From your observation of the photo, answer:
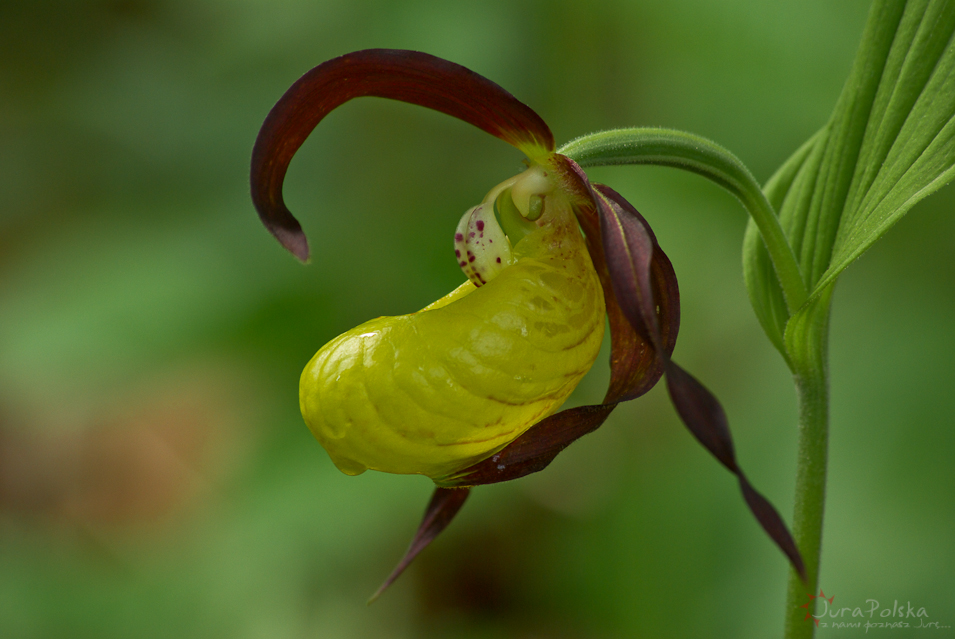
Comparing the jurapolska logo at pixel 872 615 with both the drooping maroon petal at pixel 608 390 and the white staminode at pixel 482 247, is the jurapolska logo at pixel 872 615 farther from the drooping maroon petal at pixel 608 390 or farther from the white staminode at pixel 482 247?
the white staminode at pixel 482 247

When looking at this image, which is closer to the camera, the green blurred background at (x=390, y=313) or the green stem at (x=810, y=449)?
the green stem at (x=810, y=449)

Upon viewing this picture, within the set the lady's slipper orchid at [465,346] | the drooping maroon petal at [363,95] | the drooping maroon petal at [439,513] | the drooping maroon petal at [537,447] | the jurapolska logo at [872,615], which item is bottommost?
the jurapolska logo at [872,615]

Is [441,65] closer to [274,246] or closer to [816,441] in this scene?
[816,441]

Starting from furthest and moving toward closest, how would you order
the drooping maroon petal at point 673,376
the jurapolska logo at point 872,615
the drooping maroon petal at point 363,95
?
the jurapolska logo at point 872,615 < the drooping maroon petal at point 363,95 < the drooping maroon petal at point 673,376

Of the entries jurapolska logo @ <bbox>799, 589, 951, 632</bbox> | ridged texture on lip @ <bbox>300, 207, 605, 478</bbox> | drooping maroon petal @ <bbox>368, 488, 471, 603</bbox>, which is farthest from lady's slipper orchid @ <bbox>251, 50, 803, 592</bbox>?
jurapolska logo @ <bbox>799, 589, 951, 632</bbox>

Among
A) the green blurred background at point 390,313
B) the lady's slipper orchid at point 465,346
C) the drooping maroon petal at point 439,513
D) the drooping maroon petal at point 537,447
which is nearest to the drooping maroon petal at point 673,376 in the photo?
the lady's slipper orchid at point 465,346

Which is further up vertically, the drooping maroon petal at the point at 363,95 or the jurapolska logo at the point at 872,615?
the drooping maroon petal at the point at 363,95

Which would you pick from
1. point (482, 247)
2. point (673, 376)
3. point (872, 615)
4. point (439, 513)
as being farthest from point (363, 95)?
point (872, 615)
